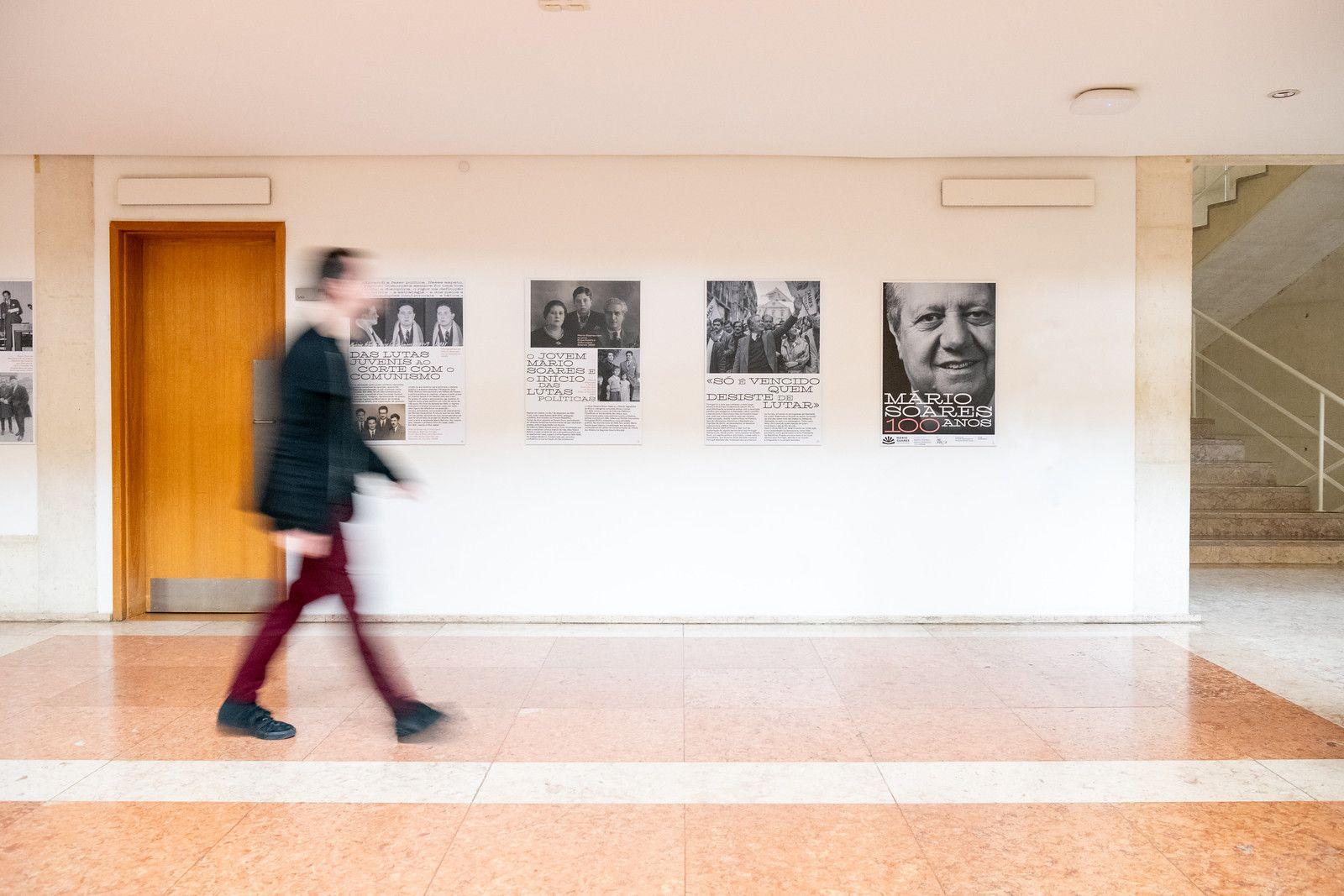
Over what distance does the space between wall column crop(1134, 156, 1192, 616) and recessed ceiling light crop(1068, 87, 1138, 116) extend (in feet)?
3.72

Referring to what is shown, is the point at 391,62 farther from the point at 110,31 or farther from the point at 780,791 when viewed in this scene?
the point at 780,791

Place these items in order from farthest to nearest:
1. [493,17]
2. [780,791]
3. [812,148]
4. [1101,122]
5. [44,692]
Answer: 1. [812,148]
2. [1101,122]
3. [44,692]
4. [493,17]
5. [780,791]

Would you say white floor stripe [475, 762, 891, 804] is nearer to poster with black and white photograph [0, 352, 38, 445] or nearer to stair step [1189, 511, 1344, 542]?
poster with black and white photograph [0, 352, 38, 445]

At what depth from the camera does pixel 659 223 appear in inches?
203

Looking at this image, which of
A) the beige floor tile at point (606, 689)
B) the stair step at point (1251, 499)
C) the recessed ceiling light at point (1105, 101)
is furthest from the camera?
the stair step at point (1251, 499)

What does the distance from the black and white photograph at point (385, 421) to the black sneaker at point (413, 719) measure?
2.23m

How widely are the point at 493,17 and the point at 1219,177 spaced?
757 cm

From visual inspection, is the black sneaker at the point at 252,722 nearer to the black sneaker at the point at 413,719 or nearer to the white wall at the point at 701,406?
the black sneaker at the point at 413,719

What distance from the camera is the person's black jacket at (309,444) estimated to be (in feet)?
10.2

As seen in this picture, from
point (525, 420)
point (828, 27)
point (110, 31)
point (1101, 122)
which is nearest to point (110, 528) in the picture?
point (525, 420)

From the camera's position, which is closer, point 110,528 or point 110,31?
point 110,31

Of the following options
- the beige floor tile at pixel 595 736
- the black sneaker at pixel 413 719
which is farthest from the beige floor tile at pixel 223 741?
the beige floor tile at pixel 595 736

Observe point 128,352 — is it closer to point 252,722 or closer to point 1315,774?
point 252,722

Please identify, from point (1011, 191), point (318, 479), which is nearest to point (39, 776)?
point (318, 479)
